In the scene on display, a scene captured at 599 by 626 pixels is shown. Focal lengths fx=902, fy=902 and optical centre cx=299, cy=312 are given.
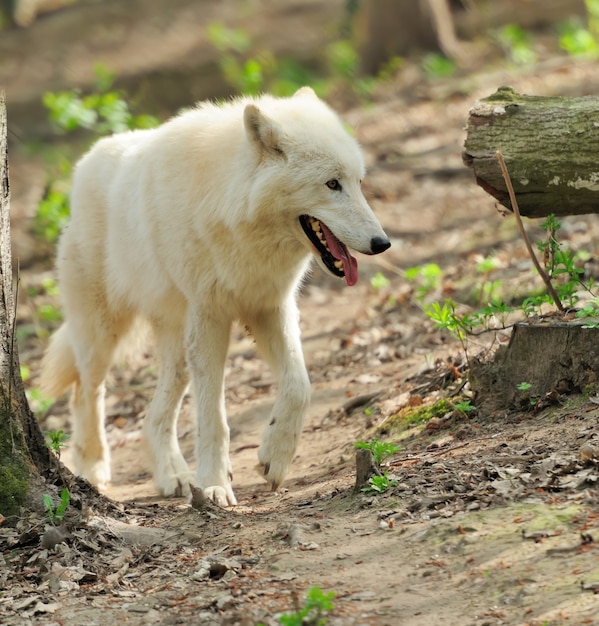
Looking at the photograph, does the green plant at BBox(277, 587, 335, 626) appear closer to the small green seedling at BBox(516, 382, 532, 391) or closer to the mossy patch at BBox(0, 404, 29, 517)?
the mossy patch at BBox(0, 404, 29, 517)

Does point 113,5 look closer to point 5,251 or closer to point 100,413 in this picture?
point 100,413

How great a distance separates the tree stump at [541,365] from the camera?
14.2 ft

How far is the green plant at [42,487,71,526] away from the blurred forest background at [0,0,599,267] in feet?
31.4

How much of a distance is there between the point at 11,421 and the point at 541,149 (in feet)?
9.29

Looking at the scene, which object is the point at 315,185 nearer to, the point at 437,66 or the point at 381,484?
the point at 381,484

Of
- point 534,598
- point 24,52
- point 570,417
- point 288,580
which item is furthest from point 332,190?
point 24,52

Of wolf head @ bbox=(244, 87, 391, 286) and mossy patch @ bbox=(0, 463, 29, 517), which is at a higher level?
wolf head @ bbox=(244, 87, 391, 286)

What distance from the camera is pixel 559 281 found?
6.14m

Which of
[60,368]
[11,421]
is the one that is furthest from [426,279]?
[11,421]

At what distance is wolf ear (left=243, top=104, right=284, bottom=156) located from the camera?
15.0 feet

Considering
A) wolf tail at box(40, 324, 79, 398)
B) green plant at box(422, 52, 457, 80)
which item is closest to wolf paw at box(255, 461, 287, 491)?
wolf tail at box(40, 324, 79, 398)

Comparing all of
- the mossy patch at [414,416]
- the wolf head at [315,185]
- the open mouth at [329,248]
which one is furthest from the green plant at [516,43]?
the open mouth at [329,248]

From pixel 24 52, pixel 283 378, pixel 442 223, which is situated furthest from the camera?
pixel 24 52

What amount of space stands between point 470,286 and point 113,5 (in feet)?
44.5
